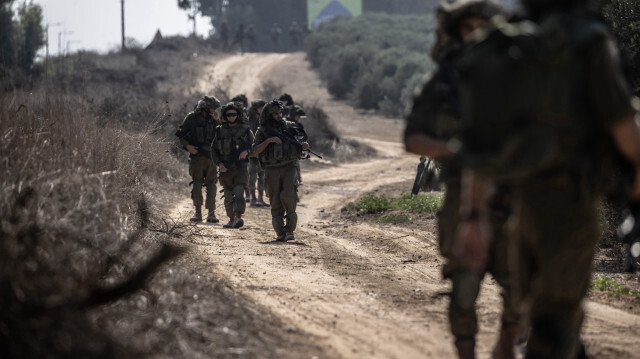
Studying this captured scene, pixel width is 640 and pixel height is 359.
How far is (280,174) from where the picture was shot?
11.7 meters

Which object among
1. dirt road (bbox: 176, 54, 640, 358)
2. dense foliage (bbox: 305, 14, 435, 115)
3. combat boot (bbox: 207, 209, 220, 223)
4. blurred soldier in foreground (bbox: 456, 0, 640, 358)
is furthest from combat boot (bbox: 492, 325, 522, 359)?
dense foliage (bbox: 305, 14, 435, 115)

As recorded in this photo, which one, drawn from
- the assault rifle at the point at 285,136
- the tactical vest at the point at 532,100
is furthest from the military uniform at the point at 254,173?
the tactical vest at the point at 532,100

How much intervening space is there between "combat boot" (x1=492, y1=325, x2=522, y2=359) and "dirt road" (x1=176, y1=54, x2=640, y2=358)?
0.44m

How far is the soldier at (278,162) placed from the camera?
1147 centimetres

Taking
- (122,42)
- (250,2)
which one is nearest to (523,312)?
(122,42)

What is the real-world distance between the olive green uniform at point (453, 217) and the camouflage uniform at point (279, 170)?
6804 mm

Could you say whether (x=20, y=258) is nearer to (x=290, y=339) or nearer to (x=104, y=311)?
(x=104, y=311)

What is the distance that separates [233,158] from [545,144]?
32.8 feet

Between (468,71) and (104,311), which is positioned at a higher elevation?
(468,71)

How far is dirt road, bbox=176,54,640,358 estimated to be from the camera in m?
5.61

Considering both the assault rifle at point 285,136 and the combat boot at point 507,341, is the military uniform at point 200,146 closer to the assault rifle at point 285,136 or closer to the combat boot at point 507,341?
the assault rifle at point 285,136

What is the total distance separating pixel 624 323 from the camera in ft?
20.4

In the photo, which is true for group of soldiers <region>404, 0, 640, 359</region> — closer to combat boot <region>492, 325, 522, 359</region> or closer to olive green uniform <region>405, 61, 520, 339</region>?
olive green uniform <region>405, 61, 520, 339</region>

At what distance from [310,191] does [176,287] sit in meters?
14.0
